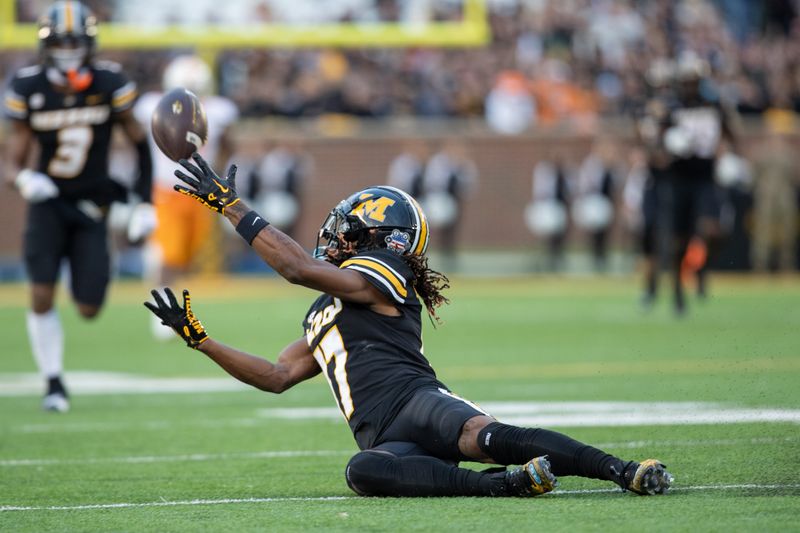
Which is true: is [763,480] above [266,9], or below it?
below

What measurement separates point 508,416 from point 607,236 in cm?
1689

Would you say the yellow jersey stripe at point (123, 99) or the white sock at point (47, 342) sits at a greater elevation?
the yellow jersey stripe at point (123, 99)

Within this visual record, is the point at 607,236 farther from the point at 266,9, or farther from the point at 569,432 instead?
the point at 569,432

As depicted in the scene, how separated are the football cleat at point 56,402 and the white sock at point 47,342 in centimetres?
11

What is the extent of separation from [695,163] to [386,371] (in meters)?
8.76

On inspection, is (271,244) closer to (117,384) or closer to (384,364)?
(384,364)

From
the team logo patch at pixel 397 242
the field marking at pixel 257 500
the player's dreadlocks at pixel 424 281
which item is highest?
the team logo patch at pixel 397 242

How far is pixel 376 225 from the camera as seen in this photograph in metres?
4.96

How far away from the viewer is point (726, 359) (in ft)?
31.5

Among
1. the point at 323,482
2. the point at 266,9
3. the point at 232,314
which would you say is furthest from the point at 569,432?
the point at 266,9

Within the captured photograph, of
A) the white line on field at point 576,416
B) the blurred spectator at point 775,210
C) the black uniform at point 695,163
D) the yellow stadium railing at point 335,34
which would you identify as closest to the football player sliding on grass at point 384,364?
the white line on field at point 576,416

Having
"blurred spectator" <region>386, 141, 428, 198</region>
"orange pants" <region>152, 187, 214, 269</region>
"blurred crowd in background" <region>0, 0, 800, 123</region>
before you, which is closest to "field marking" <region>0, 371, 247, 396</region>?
"orange pants" <region>152, 187, 214, 269</region>

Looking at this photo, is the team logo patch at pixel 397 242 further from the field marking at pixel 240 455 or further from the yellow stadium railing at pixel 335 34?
the yellow stadium railing at pixel 335 34

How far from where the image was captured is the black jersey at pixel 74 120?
796cm
